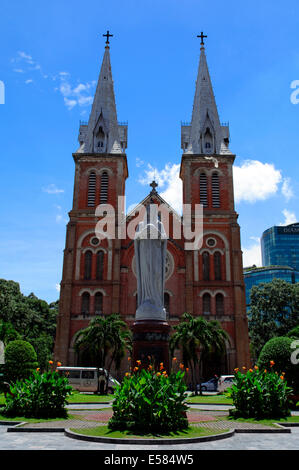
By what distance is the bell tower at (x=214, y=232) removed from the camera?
3422 centimetres

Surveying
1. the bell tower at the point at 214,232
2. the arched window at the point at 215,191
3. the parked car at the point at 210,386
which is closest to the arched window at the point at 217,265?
the bell tower at the point at 214,232

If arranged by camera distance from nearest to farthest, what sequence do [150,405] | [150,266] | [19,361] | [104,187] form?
[150,405]
[150,266]
[19,361]
[104,187]

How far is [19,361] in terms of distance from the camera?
686 inches

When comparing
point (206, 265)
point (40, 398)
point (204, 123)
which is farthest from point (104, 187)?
point (40, 398)

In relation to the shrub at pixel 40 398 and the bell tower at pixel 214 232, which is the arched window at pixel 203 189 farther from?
the shrub at pixel 40 398

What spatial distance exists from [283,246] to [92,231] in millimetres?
87752

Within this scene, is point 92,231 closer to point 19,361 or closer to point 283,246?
point 19,361

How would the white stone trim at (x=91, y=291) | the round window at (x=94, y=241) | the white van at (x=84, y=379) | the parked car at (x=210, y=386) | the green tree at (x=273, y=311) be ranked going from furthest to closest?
1. the green tree at (x=273, y=311)
2. the round window at (x=94, y=241)
3. the white stone trim at (x=91, y=291)
4. the parked car at (x=210, y=386)
5. the white van at (x=84, y=379)

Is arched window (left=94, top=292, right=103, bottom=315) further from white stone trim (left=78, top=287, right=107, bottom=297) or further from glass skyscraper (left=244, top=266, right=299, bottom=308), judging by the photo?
glass skyscraper (left=244, top=266, right=299, bottom=308)

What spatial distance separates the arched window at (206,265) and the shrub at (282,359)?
19959mm
